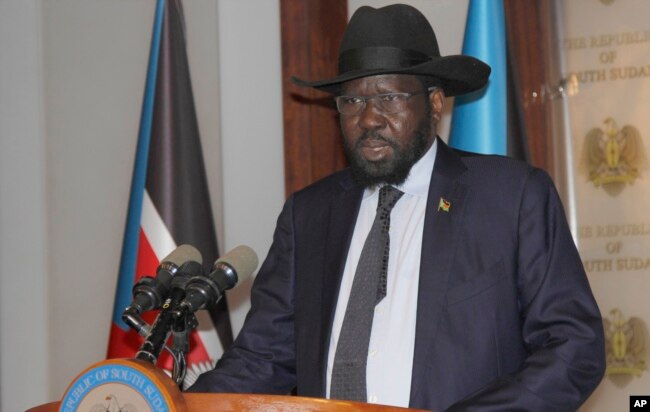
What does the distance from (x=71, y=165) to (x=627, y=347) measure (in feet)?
7.48

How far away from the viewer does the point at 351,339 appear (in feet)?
8.38

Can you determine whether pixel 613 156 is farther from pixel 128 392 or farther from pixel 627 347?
pixel 128 392

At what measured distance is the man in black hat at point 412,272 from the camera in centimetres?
242

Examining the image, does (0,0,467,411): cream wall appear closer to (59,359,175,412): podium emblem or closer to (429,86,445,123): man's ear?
(429,86,445,123): man's ear

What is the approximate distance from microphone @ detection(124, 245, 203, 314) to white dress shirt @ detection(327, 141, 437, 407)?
1.85ft

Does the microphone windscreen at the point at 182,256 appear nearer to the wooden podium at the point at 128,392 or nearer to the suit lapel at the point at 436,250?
the wooden podium at the point at 128,392

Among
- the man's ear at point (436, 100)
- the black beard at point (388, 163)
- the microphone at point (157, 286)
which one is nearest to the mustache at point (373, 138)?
the black beard at point (388, 163)

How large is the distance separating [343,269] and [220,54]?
2.17 meters

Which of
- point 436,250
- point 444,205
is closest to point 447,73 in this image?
point 444,205

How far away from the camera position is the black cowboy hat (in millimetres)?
2760

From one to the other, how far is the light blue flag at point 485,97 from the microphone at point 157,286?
1.92m

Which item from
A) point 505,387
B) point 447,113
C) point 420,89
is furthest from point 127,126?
point 505,387

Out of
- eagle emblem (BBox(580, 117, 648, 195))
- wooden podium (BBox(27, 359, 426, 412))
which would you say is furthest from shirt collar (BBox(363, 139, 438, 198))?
eagle emblem (BBox(580, 117, 648, 195))

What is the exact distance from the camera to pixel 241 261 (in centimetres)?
219
